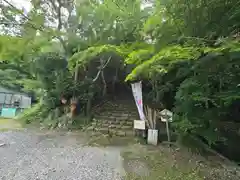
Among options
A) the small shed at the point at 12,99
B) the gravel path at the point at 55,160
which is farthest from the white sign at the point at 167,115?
the small shed at the point at 12,99

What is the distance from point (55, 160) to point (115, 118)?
332cm

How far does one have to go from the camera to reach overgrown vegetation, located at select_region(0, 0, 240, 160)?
2.98 m

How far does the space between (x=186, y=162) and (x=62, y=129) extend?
4.43m

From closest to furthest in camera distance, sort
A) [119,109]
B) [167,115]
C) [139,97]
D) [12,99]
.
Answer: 1. [167,115]
2. [139,97]
3. [119,109]
4. [12,99]

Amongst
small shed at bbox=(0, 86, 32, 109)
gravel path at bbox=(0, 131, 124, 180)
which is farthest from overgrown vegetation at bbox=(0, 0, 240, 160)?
small shed at bbox=(0, 86, 32, 109)

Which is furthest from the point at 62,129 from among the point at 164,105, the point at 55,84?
the point at 164,105

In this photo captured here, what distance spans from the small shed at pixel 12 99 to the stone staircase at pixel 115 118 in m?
5.59

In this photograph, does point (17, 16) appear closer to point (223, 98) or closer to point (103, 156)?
point (103, 156)

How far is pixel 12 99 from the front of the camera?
35.3 ft

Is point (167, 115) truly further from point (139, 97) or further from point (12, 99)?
point (12, 99)

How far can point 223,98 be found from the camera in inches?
130

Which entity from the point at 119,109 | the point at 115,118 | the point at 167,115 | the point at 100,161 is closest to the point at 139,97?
the point at 167,115

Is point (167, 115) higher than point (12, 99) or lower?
lower

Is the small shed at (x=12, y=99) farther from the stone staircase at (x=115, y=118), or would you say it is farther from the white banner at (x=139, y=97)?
the white banner at (x=139, y=97)
